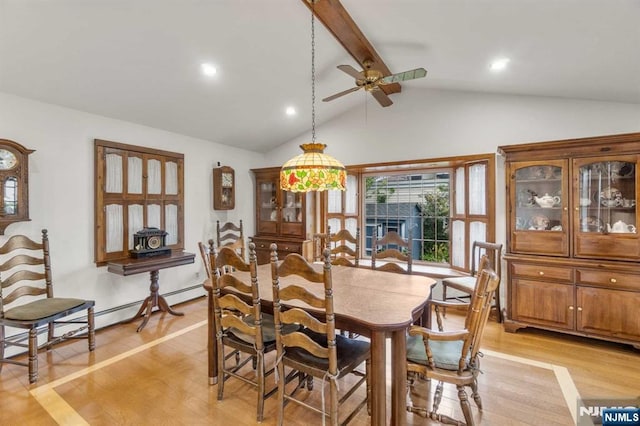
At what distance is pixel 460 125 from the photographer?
13.1 ft

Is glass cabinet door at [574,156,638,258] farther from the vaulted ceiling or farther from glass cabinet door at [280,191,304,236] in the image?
glass cabinet door at [280,191,304,236]

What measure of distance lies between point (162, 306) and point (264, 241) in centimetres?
188

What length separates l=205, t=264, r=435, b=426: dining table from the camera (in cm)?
172

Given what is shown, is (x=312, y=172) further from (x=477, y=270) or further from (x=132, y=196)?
(x=132, y=196)

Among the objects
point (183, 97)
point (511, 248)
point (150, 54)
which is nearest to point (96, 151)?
point (183, 97)

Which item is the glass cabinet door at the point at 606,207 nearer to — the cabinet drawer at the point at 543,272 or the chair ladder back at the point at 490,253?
the cabinet drawer at the point at 543,272

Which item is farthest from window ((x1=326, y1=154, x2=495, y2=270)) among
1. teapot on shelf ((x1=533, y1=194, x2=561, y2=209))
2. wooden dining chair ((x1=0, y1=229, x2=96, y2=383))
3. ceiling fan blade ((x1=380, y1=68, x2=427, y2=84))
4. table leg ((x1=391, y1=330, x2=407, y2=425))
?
wooden dining chair ((x1=0, y1=229, x2=96, y2=383))

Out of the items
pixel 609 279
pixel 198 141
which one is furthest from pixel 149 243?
pixel 609 279

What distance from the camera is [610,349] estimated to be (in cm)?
301

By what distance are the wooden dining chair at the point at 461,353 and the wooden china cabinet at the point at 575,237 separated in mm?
1853

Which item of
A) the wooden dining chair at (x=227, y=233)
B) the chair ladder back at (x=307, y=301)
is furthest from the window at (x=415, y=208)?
the chair ladder back at (x=307, y=301)

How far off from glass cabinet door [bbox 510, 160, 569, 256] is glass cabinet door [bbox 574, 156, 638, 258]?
12 cm

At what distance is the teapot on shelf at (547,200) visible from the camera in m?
3.34

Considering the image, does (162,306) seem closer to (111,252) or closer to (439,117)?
(111,252)
